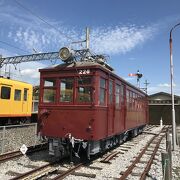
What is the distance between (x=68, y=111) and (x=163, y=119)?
31.3m

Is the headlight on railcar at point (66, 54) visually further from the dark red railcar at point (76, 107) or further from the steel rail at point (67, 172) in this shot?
the steel rail at point (67, 172)

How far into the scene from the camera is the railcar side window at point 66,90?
31.7 ft

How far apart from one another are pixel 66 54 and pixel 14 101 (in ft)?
29.5

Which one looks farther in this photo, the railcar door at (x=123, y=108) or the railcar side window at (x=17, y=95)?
the railcar side window at (x=17, y=95)

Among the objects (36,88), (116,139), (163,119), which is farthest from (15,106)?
(163,119)

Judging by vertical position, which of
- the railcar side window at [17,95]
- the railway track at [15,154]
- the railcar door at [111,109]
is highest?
the railcar side window at [17,95]

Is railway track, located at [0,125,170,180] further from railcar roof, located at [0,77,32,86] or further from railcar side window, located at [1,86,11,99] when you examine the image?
railcar roof, located at [0,77,32,86]

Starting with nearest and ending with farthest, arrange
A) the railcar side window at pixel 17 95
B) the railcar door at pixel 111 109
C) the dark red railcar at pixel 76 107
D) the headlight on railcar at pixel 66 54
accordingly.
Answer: the dark red railcar at pixel 76 107
the headlight on railcar at pixel 66 54
the railcar door at pixel 111 109
the railcar side window at pixel 17 95

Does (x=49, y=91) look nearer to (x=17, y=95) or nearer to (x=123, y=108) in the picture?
(x=123, y=108)

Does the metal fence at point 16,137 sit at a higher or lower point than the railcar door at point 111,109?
lower

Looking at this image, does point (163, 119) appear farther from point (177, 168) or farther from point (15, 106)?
point (177, 168)

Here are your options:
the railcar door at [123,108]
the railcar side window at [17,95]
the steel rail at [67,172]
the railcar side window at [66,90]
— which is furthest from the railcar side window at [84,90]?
the railcar side window at [17,95]

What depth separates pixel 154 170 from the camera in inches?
355

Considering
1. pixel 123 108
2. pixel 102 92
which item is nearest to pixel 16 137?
pixel 123 108
